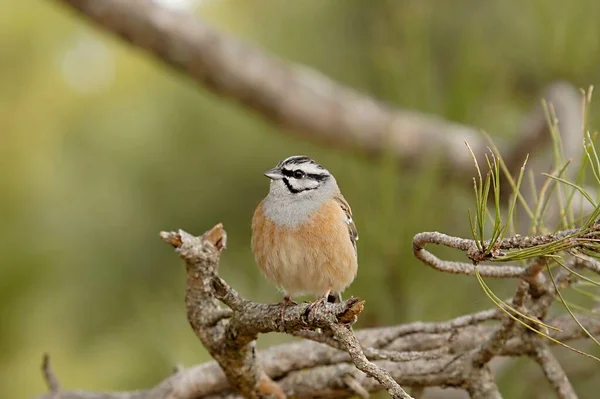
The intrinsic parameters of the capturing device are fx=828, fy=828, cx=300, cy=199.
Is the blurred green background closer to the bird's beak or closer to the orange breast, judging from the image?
the orange breast

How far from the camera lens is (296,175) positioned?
7.51 feet

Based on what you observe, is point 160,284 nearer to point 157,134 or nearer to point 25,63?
point 157,134

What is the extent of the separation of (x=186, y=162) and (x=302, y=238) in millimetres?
1513

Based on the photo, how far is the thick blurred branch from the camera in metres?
2.96

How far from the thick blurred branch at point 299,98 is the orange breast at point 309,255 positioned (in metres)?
0.98

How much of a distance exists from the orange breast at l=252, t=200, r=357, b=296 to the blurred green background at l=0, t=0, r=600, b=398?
0.17 metres

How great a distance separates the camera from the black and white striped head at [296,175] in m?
2.28

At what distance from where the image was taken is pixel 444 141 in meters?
3.29

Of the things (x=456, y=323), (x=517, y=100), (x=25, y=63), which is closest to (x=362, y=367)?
(x=456, y=323)

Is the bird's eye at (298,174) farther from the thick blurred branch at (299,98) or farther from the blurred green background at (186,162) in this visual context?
the thick blurred branch at (299,98)

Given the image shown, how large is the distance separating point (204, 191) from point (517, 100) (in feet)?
4.48

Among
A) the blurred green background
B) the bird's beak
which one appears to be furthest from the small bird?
the blurred green background

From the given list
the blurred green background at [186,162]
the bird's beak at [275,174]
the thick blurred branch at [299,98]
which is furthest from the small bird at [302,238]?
the thick blurred branch at [299,98]

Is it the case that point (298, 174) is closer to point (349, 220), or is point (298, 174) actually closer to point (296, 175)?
point (296, 175)
